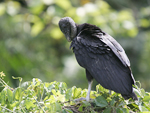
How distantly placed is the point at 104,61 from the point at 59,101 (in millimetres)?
612

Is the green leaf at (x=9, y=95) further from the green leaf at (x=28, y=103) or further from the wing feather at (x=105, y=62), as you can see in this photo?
the wing feather at (x=105, y=62)

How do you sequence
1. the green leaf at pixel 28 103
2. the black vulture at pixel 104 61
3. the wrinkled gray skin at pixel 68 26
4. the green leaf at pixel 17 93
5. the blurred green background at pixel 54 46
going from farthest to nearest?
the blurred green background at pixel 54 46 → the wrinkled gray skin at pixel 68 26 → the black vulture at pixel 104 61 → the green leaf at pixel 17 93 → the green leaf at pixel 28 103

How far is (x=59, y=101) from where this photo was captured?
2209 millimetres

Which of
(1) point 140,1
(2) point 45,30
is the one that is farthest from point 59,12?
(1) point 140,1

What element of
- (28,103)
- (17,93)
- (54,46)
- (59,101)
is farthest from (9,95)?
(54,46)

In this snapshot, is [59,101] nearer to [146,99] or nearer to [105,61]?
[105,61]

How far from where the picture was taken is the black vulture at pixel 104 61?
2.26 meters

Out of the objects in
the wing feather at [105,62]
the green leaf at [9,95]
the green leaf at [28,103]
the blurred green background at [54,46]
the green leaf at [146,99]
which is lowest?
the green leaf at [28,103]

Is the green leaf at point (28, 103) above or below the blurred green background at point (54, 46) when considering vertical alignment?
below

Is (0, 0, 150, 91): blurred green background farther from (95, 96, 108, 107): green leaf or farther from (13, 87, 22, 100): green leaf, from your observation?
(13, 87, 22, 100): green leaf

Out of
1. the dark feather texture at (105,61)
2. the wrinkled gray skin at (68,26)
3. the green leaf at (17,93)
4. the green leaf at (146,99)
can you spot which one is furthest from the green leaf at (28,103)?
the wrinkled gray skin at (68,26)

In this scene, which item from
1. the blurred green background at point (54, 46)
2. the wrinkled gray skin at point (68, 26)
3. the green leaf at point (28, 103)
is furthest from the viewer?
the blurred green background at point (54, 46)

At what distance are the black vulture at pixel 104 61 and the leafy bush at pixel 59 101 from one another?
102mm

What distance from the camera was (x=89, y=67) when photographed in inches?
95.3
